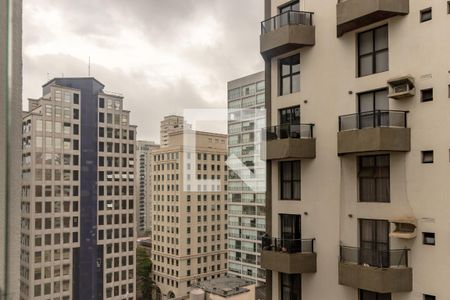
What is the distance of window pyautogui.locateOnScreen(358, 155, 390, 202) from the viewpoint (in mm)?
2738

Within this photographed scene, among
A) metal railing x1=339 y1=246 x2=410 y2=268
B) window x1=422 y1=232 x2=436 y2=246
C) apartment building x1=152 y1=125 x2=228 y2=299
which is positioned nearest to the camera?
window x1=422 y1=232 x2=436 y2=246

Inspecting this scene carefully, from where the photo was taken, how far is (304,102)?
3.21 meters

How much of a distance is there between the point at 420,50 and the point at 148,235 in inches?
119

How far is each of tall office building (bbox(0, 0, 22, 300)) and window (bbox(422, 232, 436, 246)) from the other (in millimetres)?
2505

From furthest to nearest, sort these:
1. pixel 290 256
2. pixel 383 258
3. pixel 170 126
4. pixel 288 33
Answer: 1. pixel 170 126
2. pixel 288 33
3. pixel 290 256
4. pixel 383 258

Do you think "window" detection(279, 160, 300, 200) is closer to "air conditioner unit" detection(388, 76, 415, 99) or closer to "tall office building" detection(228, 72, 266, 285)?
"tall office building" detection(228, 72, 266, 285)

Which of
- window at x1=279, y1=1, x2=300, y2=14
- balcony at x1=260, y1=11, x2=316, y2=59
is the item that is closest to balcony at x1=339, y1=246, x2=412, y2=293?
balcony at x1=260, y1=11, x2=316, y2=59

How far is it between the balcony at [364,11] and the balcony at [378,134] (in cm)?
69

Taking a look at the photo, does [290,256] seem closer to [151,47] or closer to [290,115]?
[290,115]

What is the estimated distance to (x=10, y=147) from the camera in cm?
75

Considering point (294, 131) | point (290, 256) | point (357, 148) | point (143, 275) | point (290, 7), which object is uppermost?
point (290, 7)

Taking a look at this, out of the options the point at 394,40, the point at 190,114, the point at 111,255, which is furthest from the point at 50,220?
the point at 394,40

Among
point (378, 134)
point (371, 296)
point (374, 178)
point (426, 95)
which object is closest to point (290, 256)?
point (371, 296)

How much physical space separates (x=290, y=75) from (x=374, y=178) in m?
1.20
